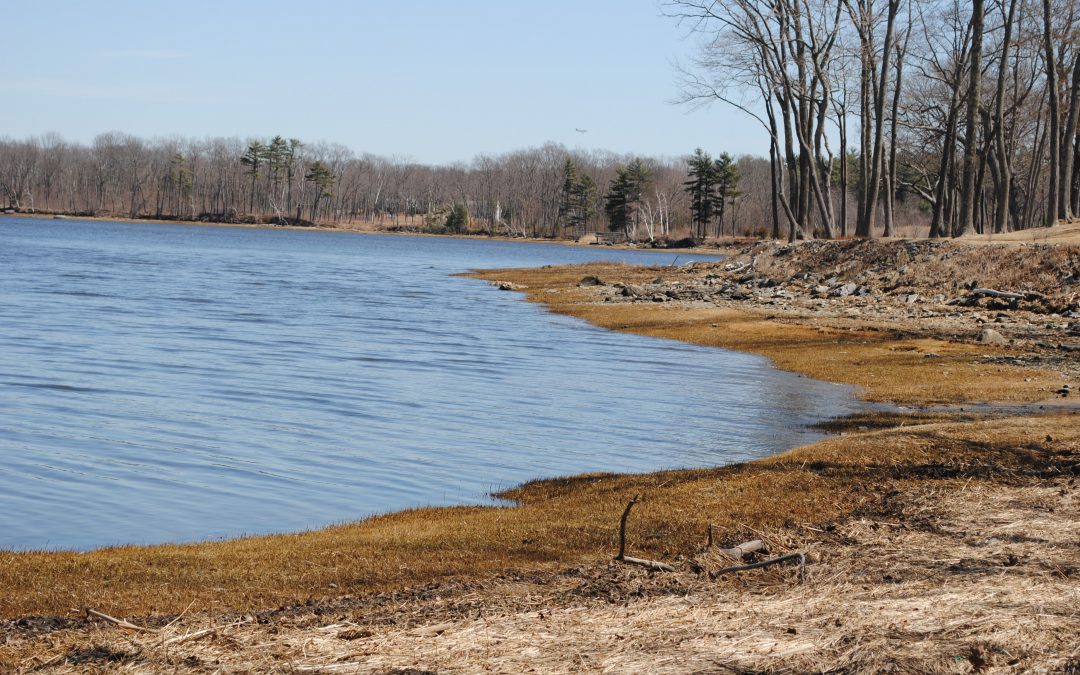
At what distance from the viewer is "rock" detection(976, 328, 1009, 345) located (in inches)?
1021

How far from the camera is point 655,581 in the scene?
310 inches

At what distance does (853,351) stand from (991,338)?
3.24 meters

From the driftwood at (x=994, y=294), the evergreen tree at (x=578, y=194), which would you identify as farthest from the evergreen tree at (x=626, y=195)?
the driftwood at (x=994, y=294)

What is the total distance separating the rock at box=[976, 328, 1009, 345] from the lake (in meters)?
5.40

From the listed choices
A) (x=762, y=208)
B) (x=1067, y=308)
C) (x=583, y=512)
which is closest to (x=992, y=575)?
(x=583, y=512)

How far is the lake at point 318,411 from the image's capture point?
11797 millimetres

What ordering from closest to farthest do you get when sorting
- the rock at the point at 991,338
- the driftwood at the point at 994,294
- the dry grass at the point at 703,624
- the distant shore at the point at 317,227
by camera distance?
the dry grass at the point at 703,624 → the rock at the point at 991,338 → the driftwood at the point at 994,294 → the distant shore at the point at 317,227

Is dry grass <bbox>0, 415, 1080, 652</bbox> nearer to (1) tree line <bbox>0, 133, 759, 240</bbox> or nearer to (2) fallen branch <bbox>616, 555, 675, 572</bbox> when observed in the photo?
(2) fallen branch <bbox>616, 555, 675, 572</bbox>

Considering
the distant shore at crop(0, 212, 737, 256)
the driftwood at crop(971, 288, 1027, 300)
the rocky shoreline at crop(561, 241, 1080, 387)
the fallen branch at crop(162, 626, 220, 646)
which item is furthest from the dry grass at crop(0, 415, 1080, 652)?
the distant shore at crop(0, 212, 737, 256)

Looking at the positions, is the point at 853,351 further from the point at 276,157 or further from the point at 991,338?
the point at 276,157

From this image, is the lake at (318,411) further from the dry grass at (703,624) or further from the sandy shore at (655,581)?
the dry grass at (703,624)

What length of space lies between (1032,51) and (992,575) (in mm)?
51627

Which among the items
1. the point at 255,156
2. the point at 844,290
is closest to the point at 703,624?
the point at 844,290

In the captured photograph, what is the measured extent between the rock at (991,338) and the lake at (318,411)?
5.40 meters
